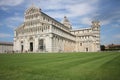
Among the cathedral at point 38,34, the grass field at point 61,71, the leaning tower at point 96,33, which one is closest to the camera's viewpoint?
the grass field at point 61,71

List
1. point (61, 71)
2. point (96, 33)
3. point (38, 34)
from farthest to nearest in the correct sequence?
point (96, 33), point (38, 34), point (61, 71)

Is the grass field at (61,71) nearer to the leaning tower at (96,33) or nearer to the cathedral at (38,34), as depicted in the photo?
the cathedral at (38,34)

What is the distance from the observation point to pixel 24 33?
61312mm

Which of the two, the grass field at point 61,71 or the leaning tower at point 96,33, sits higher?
the leaning tower at point 96,33

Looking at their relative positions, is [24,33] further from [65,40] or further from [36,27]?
[65,40]

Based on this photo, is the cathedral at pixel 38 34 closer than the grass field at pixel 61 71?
No

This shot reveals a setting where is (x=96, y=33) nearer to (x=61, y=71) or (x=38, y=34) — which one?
(x=38, y=34)

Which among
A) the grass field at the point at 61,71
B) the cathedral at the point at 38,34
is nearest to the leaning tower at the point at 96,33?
the cathedral at the point at 38,34

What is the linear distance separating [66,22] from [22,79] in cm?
9657

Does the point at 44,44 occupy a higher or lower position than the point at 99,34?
lower

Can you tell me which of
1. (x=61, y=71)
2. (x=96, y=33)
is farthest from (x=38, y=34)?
(x=61, y=71)

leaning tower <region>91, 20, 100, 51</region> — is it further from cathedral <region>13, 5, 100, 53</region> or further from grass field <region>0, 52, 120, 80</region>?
grass field <region>0, 52, 120, 80</region>

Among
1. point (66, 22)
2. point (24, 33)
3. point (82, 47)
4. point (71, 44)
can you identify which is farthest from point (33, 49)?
point (66, 22)

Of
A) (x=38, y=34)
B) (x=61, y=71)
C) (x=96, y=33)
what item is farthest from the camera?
(x=96, y=33)
